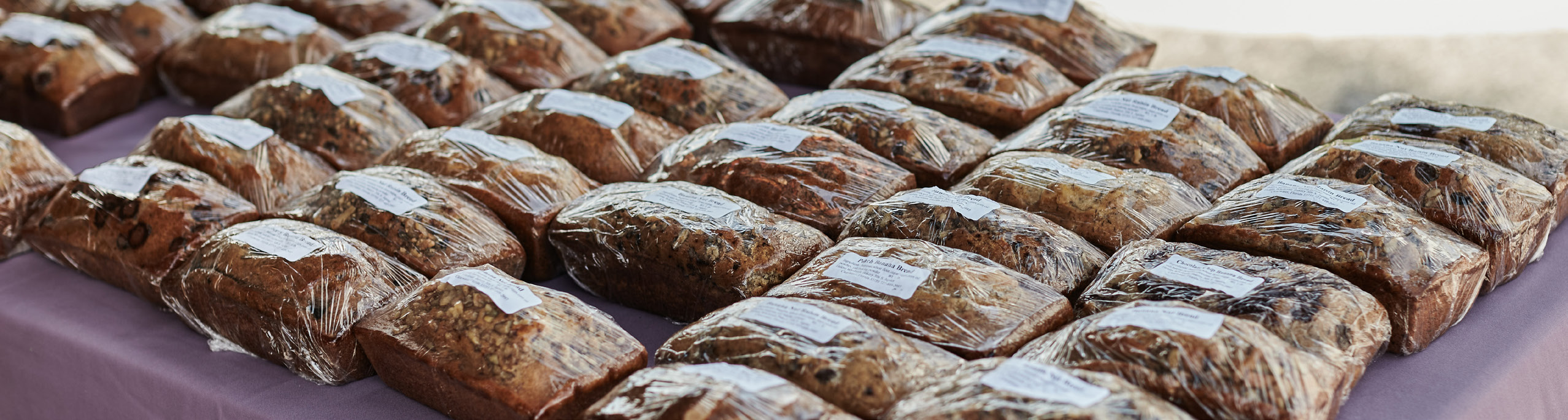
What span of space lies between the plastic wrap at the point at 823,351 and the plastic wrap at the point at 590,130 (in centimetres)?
74

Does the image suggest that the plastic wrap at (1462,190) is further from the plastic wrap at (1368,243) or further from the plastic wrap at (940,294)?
the plastic wrap at (940,294)

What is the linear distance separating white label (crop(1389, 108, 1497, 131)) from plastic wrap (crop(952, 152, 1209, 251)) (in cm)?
45

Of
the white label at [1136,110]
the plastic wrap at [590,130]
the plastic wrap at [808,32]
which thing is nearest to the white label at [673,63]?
the plastic wrap at [590,130]


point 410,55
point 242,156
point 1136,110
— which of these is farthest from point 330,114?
point 1136,110

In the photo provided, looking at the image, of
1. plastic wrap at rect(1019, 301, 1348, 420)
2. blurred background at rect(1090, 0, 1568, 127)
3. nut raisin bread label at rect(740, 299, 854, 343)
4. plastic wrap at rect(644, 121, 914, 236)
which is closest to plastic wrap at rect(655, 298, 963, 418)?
nut raisin bread label at rect(740, 299, 854, 343)

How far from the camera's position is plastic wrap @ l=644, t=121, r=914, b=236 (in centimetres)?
192

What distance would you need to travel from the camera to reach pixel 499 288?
1.55 m

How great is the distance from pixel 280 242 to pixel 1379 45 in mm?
4189

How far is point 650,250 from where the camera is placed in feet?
5.77

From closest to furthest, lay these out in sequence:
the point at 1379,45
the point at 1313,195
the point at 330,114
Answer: the point at 1313,195 → the point at 330,114 → the point at 1379,45

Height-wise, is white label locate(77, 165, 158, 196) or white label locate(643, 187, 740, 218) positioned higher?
white label locate(643, 187, 740, 218)

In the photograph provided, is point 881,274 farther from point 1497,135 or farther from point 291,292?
point 1497,135

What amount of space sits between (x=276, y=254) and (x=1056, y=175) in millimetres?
1166

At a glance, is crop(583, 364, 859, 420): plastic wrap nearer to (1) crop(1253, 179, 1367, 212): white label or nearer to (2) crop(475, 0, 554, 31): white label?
(1) crop(1253, 179, 1367, 212): white label
